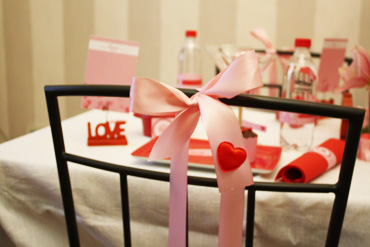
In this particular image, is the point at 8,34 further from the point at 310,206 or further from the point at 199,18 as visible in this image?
the point at 310,206

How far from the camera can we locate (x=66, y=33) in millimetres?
2605

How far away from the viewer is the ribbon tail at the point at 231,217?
47cm

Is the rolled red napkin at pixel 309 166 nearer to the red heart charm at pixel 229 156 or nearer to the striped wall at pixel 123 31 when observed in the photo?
the red heart charm at pixel 229 156

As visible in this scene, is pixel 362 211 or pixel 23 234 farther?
pixel 23 234

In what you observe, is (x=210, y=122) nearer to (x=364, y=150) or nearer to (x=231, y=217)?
(x=231, y=217)

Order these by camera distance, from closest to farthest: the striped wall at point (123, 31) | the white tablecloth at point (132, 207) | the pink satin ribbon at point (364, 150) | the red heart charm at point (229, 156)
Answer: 1. the red heart charm at point (229, 156)
2. the white tablecloth at point (132, 207)
3. the pink satin ribbon at point (364, 150)
4. the striped wall at point (123, 31)

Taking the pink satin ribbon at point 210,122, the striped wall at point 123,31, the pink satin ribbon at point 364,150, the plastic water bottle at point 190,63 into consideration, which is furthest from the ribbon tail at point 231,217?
the striped wall at point 123,31

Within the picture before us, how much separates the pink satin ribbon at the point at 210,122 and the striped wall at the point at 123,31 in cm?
207

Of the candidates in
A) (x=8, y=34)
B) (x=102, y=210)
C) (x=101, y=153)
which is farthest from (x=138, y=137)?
(x=8, y=34)

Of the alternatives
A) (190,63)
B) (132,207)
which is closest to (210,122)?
(132,207)

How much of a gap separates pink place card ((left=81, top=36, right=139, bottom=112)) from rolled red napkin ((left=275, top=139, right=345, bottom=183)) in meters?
0.43

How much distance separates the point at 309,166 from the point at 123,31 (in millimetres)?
2063

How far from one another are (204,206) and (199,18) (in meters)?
1.95

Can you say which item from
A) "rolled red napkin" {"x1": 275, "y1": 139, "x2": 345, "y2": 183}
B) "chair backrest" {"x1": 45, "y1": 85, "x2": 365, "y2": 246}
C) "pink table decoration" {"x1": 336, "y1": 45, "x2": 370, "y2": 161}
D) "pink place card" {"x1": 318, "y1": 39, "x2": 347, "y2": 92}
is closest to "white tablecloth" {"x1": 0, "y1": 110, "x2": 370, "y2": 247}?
"rolled red napkin" {"x1": 275, "y1": 139, "x2": 345, "y2": 183}
